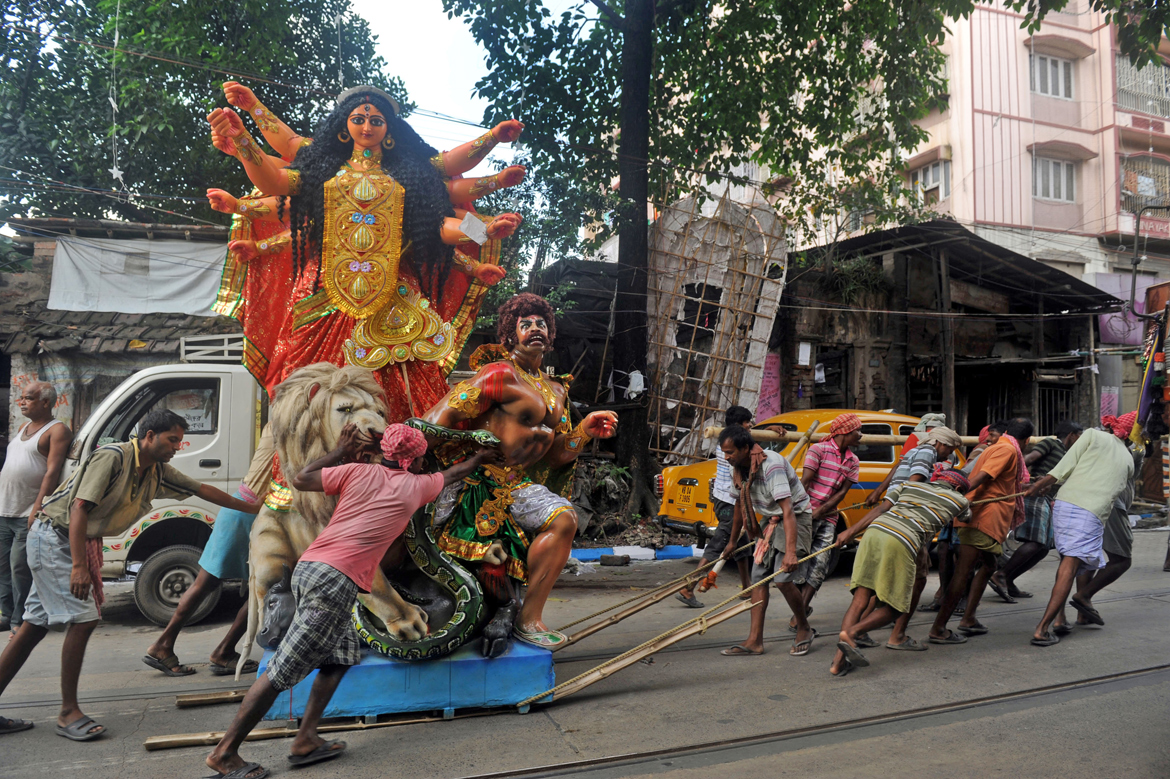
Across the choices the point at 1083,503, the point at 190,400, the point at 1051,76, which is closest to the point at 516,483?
the point at 190,400

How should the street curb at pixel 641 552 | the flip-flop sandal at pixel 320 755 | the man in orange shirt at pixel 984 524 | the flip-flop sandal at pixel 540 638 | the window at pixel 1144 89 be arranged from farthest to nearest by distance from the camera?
the window at pixel 1144 89
the street curb at pixel 641 552
the man in orange shirt at pixel 984 524
the flip-flop sandal at pixel 540 638
the flip-flop sandal at pixel 320 755

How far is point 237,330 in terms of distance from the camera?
11102mm

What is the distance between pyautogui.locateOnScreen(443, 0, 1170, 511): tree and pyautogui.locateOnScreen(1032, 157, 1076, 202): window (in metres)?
6.15

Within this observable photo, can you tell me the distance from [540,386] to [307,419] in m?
1.26

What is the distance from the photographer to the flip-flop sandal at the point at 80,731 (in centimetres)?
367

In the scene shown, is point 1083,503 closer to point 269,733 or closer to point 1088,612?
point 1088,612

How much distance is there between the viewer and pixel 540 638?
412cm

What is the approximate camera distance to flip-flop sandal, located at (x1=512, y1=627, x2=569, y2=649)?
4.11 meters

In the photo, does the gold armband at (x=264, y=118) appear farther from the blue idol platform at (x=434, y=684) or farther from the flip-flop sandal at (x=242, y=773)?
the flip-flop sandal at (x=242, y=773)

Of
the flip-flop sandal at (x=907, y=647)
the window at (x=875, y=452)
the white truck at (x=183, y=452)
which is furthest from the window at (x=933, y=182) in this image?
the white truck at (x=183, y=452)

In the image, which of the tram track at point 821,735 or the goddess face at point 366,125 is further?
the goddess face at point 366,125

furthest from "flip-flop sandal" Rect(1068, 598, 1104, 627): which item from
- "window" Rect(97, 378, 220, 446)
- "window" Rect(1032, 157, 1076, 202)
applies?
"window" Rect(1032, 157, 1076, 202)

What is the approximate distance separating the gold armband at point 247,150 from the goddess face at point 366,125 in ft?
1.80

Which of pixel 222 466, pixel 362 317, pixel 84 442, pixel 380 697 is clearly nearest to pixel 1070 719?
pixel 380 697
